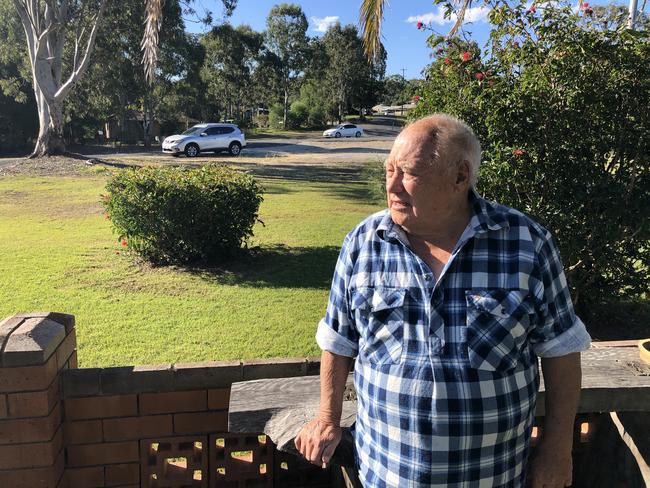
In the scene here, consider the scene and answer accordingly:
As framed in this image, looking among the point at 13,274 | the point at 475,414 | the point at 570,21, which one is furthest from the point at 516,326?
the point at 13,274

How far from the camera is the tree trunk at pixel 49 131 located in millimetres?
20969

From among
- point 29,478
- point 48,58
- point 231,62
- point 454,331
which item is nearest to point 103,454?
point 29,478

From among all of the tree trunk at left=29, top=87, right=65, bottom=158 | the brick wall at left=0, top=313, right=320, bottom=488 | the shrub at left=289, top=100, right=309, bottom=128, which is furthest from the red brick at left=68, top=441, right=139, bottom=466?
the shrub at left=289, top=100, right=309, bottom=128

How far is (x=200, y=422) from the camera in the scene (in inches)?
92.4

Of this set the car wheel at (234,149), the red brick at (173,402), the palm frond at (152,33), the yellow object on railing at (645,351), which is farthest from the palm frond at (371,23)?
the car wheel at (234,149)

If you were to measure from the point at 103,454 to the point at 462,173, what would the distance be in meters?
1.79

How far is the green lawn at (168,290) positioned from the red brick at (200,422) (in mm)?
1988

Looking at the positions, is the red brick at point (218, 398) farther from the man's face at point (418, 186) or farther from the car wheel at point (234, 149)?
the car wheel at point (234, 149)

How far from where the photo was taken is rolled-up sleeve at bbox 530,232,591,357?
61.9 inches

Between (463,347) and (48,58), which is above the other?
(48,58)

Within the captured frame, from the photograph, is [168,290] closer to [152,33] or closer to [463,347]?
[463,347]

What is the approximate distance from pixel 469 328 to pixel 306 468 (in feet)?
4.17

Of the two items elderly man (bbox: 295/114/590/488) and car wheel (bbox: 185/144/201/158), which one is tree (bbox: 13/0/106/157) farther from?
elderly man (bbox: 295/114/590/488)

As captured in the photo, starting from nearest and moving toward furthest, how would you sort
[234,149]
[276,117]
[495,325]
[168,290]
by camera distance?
[495,325] → [168,290] → [234,149] → [276,117]
